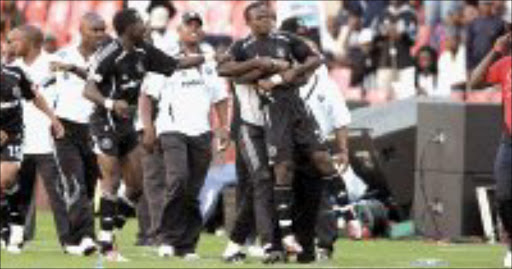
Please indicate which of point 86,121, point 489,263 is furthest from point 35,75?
point 489,263

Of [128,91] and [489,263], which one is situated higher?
[128,91]

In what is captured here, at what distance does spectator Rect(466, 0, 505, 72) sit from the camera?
32312mm

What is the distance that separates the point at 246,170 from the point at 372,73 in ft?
42.3

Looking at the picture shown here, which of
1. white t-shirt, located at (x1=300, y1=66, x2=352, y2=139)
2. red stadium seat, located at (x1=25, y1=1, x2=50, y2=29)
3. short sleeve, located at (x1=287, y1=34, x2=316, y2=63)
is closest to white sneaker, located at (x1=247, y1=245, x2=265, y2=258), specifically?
white t-shirt, located at (x1=300, y1=66, x2=352, y2=139)

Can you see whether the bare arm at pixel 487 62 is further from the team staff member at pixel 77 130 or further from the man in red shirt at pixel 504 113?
the team staff member at pixel 77 130

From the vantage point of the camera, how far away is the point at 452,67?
33.6 metres

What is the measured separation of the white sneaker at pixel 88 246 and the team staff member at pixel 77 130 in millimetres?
21

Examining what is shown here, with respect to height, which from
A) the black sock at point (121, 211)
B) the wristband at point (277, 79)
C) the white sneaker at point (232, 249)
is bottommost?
the white sneaker at point (232, 249)

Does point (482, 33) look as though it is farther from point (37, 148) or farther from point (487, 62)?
point (487, 62)

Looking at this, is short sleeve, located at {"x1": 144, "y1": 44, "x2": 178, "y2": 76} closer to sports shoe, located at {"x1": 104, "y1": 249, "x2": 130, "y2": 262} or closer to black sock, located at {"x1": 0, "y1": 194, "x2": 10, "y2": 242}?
sports shoe, located at {"x1": 104, "y1": 249, "x2": 130, "y2": 262}

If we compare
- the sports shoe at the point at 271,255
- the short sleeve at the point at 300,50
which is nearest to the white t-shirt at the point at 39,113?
the short sleeve at the point at 300,50

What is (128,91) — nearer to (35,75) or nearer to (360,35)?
(35,75)

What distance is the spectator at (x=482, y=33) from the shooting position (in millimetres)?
32312

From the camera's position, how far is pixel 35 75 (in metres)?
24.6
